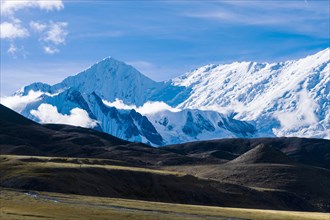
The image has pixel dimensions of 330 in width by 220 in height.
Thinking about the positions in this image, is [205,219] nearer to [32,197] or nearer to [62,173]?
[32,197]

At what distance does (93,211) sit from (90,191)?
69246 millimetres

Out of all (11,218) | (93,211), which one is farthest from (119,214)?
(11,218)

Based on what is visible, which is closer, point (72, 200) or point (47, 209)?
point (47, 209)

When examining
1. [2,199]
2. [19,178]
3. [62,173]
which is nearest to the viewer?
[2,199]

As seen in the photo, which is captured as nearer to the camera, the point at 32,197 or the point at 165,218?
the point at 165,218

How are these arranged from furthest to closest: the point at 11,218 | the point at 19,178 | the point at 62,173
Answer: the point at 62,173, the point at 19,178, the point at 11,218

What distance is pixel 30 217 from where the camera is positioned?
106250mm

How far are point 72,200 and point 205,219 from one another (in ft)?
110

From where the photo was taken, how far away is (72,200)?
491ft

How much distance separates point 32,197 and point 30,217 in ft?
138

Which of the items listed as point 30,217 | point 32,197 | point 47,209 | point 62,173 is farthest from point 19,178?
point 30,217

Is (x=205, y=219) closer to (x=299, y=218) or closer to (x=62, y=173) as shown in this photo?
(x=299, y=218)

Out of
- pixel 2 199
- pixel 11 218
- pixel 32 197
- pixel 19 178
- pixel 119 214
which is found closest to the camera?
pixel 11 218

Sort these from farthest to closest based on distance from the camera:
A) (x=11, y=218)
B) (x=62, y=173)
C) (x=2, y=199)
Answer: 1. (x=62, y=173)
2. (x=2, y=199)
3. (x=11, y=218)
